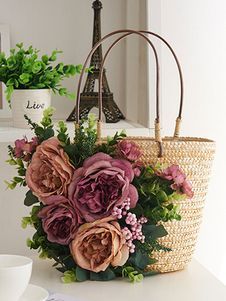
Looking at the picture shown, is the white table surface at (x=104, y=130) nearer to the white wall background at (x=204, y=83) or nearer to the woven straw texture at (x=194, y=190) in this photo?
the woven straw texture at (x=194, y=190)

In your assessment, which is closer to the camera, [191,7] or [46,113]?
[46,113]

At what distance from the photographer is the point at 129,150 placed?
1301 millimetres

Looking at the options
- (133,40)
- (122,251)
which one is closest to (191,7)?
(133,40)

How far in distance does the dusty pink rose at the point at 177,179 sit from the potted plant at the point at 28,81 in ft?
1.35

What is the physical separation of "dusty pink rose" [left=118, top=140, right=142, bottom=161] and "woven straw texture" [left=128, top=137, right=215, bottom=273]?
4cm

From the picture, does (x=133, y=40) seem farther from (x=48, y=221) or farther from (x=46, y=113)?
(x=48, y=221)

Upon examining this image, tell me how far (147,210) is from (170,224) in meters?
0.09

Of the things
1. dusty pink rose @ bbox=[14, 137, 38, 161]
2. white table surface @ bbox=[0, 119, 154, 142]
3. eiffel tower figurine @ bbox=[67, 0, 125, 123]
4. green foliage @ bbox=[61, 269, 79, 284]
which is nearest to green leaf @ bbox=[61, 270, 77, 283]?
green foliage @ bbox=[61, 269, 79, 284]

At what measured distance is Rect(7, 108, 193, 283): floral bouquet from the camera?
128cm

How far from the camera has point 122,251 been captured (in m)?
1.30

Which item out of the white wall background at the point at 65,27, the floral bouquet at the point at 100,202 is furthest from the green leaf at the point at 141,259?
the white wall background at the point at 65,27

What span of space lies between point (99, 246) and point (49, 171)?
0.17 metres

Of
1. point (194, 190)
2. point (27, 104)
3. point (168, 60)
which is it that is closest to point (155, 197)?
point (194, 190)

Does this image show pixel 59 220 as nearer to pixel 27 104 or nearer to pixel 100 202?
pixel 100 202
